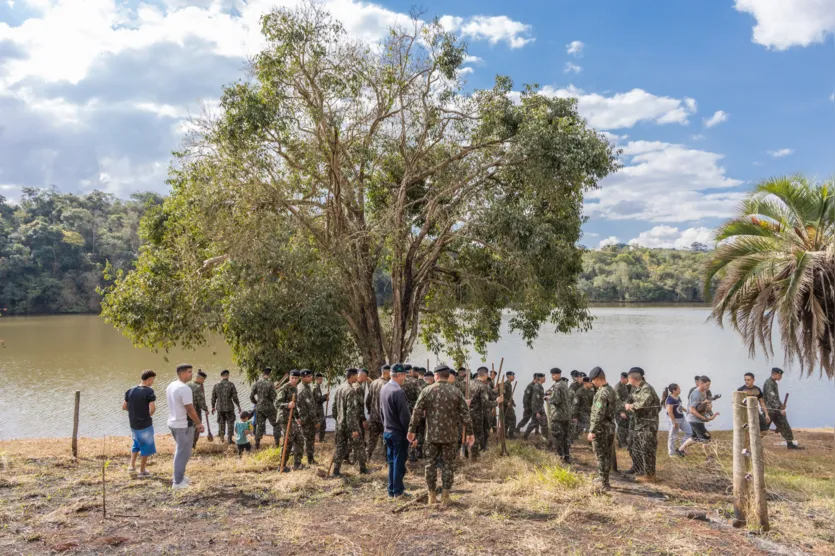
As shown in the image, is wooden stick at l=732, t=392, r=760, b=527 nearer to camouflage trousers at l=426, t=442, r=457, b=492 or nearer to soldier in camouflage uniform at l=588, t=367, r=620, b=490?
soldier in camouflage uniform at l=588, t=367, r=620, b=490

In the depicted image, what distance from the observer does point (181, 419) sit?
8.50m

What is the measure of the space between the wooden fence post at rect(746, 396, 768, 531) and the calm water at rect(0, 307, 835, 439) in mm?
11804

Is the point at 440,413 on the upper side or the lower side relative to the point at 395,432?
upper

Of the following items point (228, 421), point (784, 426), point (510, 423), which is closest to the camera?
point (784, 426)

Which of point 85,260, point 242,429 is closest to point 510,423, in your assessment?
point 242,429

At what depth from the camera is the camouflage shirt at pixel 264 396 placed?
12141 millimetres

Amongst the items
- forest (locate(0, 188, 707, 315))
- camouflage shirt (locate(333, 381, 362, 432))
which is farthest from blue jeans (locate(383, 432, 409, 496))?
forest (locate(0, 188, 707, 315))

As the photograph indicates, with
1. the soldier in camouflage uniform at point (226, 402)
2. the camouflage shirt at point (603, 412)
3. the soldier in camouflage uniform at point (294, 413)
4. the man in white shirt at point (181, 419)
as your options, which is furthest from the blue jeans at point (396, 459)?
the soldier in camouflage uniform at point (226, 402)

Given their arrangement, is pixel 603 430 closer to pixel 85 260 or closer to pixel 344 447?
pixel 344 447

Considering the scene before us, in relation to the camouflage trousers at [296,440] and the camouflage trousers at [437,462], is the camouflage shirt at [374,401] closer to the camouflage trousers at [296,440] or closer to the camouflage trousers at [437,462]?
the camouflage trousers at [296,440]

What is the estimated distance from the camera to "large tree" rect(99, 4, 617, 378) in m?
13.3

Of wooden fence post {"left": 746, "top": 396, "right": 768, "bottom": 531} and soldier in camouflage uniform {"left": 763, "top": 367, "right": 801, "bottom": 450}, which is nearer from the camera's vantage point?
wooden fence post {"left": 746, "top": 396, "right": 768, "bottom": 531}

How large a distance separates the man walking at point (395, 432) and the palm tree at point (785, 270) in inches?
293

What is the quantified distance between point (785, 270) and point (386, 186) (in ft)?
32.2
